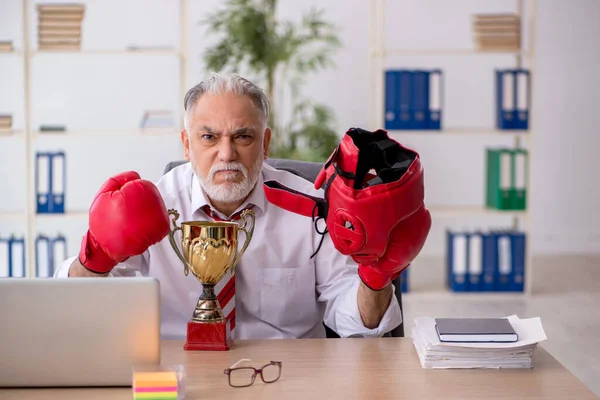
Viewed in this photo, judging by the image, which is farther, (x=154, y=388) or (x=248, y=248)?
(x=248, y=248)

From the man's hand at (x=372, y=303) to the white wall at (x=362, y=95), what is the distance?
12.4 ft

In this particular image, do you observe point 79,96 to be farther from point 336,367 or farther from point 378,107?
point 336,367

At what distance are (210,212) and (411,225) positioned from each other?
0.64 m

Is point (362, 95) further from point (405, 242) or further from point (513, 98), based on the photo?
point (405, 242)

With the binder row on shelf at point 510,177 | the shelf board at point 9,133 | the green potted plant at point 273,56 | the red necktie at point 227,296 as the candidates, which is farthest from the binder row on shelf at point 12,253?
the red necktie at point 227,296

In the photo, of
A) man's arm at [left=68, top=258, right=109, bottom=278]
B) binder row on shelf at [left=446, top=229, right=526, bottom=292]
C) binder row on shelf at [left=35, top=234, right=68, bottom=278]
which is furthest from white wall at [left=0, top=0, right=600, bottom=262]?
man's arm at [left=68, top=258, right=109, bottom=278]

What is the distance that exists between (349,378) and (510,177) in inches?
137

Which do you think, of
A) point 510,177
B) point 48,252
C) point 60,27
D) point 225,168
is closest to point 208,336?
point 225,168

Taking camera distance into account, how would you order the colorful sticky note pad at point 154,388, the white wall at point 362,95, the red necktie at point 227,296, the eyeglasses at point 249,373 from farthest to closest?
the white wall at point 362,95 → the red necktie at point 227,296 → the eyeglasses at point 249,373 → the colorful sticky note pad at point 154,388

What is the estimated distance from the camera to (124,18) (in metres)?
5.50

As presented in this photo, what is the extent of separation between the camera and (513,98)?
474 centimetres

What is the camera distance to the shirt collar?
2.09 m

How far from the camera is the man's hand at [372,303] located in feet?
5.94

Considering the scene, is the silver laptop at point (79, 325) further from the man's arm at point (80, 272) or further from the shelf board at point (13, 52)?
the shelf board at point (13, 52)
